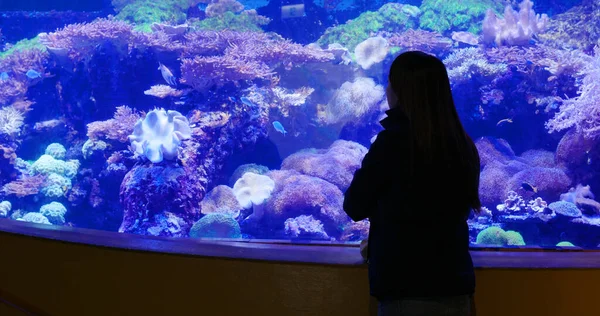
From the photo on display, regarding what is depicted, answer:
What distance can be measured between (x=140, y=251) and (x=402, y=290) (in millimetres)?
923

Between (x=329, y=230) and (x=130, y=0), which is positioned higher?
(x=130, y=0)

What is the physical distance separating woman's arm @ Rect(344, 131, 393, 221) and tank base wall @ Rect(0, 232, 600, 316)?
319 millimetres

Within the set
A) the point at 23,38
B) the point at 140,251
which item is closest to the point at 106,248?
the point at 140,251

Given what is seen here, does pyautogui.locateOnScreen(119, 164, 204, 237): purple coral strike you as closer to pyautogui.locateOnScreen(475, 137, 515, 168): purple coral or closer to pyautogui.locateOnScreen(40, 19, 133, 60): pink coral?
pyautogui.locateOnScreen(40, 19, 133, 60): pink coral

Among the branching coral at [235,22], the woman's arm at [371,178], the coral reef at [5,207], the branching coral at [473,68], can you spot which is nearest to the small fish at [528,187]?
the branching coral at [473,68]

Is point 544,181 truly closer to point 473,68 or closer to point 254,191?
point 473,68

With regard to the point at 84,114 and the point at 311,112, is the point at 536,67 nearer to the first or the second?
the point at 311,112

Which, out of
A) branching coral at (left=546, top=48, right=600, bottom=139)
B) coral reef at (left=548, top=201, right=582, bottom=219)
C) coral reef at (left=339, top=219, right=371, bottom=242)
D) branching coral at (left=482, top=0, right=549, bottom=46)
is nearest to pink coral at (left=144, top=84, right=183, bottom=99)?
coral reef at (left=339, top=219, right=371, bottom=242)

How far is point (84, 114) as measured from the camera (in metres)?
9.44

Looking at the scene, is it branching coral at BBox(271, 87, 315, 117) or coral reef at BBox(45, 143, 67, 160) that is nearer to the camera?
branching coral at BBox(271, 87, 315, 117)

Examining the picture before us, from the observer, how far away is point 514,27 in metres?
9.24

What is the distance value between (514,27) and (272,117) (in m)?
4.94

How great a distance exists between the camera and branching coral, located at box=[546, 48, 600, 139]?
7.76 m

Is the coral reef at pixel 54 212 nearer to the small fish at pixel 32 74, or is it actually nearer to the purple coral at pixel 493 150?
the small fish at pixel 32 74
